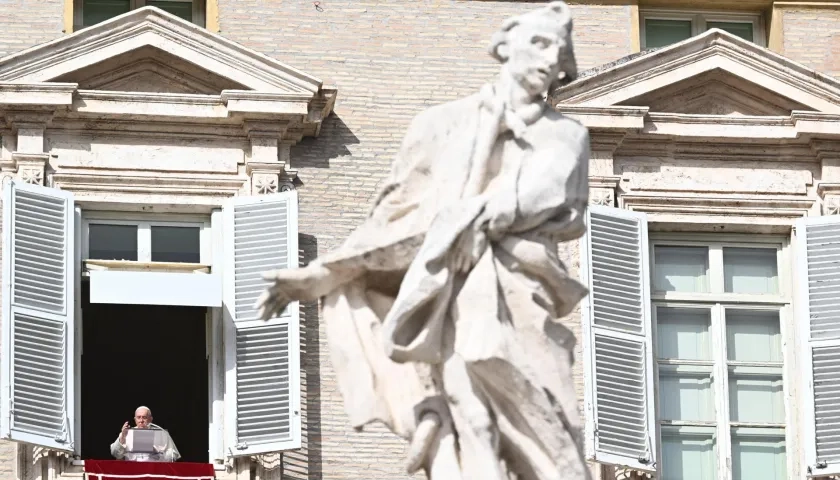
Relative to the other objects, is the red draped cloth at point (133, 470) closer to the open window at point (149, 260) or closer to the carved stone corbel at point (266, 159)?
the open window at point (149, 260)

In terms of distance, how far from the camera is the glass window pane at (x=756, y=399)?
27312 millimetres

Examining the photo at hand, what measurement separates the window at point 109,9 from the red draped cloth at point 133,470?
3398 mm

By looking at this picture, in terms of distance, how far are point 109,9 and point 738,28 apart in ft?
14.2

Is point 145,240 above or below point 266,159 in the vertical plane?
below

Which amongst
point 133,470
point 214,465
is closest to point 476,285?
point 133,470

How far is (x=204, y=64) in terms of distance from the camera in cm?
2716

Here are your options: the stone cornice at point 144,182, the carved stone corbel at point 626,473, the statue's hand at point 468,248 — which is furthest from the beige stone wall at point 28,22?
the statue's hand at point 468,248

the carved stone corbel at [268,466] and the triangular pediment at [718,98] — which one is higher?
the triangular pediment at [718,98]

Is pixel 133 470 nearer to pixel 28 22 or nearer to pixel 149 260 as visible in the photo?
pixel 149 260

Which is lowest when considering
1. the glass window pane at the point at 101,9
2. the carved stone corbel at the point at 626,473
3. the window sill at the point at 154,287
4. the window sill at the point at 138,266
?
the carved stone corbel at the point at 626,473

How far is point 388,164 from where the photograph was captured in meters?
27.4

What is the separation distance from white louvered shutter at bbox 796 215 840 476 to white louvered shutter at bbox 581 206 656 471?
1.03 m

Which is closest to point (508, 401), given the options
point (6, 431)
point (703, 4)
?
point (6, 431)

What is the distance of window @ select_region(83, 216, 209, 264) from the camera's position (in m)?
27.0
